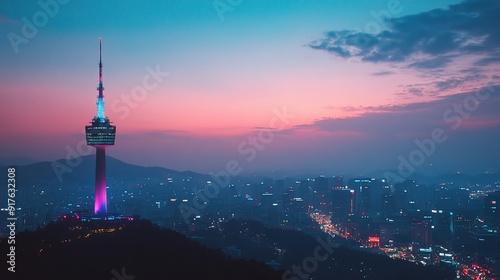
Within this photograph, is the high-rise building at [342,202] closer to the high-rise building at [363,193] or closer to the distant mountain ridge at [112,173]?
the high-rise building at [363,193]

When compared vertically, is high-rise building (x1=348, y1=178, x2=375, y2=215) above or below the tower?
below

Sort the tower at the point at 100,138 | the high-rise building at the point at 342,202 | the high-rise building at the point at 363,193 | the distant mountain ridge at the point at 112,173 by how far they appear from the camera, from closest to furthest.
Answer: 1. the tower at the point at 100,138
2. the distant mountain ridge at the point at 112,173
3. the high-rise building at the point at 342,202
4. the high-rise building at the point at 363,193

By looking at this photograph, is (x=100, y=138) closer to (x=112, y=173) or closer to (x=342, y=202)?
(x=342, y=202)

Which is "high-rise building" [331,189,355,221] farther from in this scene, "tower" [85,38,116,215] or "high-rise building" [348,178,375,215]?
"tower" [85,38,116,215]

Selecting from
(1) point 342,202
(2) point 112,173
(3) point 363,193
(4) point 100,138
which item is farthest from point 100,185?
(2) point 112,173

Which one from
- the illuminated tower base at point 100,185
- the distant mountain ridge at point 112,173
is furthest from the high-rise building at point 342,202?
the illuminated tower base at point 100,185

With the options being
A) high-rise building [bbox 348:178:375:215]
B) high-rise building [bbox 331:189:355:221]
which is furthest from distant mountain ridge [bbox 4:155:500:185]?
high-rise building [bbox 331:189:355:221]

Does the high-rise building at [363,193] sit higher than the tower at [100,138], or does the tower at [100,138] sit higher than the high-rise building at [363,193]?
the tower at [100,138]

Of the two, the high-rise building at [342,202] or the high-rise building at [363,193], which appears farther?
the high-rise building at [363,193]
